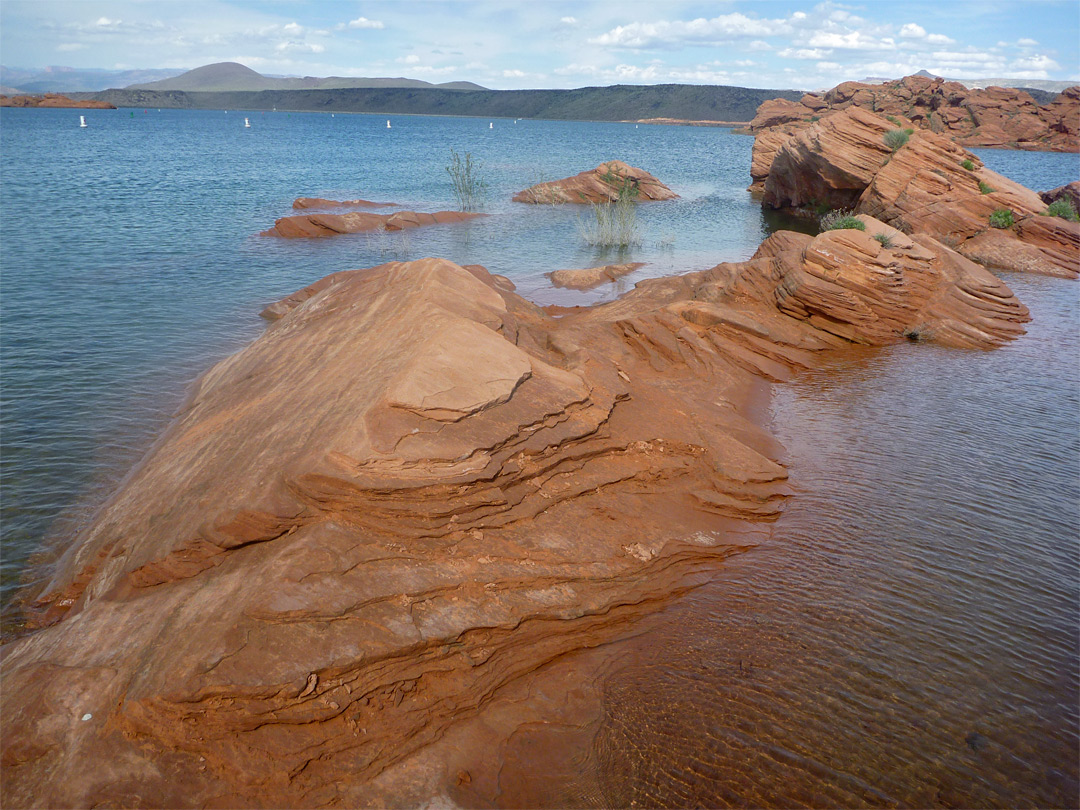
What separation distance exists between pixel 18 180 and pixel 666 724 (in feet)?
148

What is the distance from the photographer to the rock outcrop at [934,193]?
22.7 metres

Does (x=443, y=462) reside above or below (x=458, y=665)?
above

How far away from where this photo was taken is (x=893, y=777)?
4930 mm

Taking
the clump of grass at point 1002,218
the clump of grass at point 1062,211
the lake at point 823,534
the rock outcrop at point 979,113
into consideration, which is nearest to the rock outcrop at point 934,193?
the clump of grass at point 1002,218

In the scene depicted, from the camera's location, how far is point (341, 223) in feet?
90.3

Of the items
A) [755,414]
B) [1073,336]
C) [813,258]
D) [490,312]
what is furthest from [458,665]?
[1073,336]

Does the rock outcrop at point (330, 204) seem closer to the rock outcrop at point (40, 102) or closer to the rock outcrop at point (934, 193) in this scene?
the rock outcrop at point (934, 193)

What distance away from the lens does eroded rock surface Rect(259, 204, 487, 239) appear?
87.8 feet

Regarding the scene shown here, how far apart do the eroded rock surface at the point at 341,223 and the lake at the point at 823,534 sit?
11.8 feet

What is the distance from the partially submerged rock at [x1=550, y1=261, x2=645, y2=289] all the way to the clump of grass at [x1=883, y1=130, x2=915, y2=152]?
1338cm

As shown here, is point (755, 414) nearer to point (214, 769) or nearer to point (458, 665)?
point (458, 665)

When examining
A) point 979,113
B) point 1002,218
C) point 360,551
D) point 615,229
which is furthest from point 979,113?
point 360,551

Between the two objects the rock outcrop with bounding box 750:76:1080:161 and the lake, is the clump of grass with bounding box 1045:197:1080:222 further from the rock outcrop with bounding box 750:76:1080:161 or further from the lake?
the rock outcrop with bounding box 750:76:1080:161

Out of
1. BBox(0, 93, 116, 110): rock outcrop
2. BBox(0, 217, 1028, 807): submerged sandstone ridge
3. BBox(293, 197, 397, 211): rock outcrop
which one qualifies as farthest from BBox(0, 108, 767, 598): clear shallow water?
BBox(0, 93, 116, 110): rock outcrop
